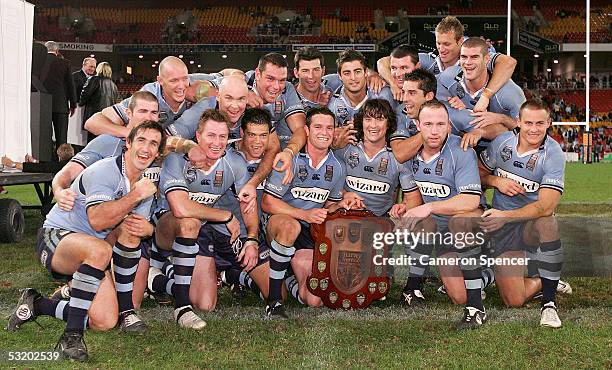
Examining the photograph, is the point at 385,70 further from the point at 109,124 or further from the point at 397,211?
the point at 109,124

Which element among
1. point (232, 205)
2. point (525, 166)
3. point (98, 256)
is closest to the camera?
point (98, 256)

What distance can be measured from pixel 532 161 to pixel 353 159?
111 cm

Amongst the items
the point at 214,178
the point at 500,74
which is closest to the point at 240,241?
the point at 214,178

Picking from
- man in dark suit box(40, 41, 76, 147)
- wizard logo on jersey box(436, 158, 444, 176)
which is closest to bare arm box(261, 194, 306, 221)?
wizard logo on jersey box(436, 158, 444, 176)

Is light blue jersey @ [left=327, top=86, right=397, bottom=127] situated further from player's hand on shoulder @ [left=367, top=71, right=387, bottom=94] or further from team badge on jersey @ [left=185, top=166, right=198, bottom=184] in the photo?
team badge on jersey @ [left=185, top=166, right=198, bottom=184]

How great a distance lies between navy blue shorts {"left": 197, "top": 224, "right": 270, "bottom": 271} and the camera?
16.3ft

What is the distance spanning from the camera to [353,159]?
4965 millimetres

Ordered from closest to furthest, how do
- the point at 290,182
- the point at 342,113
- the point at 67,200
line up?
the point at 67,200 < the point at 290,182 < the point at 342,113

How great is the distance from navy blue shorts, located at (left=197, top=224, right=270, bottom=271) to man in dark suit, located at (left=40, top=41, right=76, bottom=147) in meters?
5.53

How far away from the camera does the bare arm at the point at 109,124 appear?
15.7ft

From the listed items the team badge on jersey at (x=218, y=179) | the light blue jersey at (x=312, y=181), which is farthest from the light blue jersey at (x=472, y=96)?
the team badge on jersey at (x=218, y=179)

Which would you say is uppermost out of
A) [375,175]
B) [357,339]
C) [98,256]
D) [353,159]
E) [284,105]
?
[284,105]

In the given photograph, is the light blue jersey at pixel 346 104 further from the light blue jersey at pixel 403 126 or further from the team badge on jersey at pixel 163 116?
the team badge on jersey at pixel 163 116

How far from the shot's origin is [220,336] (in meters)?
3.97
